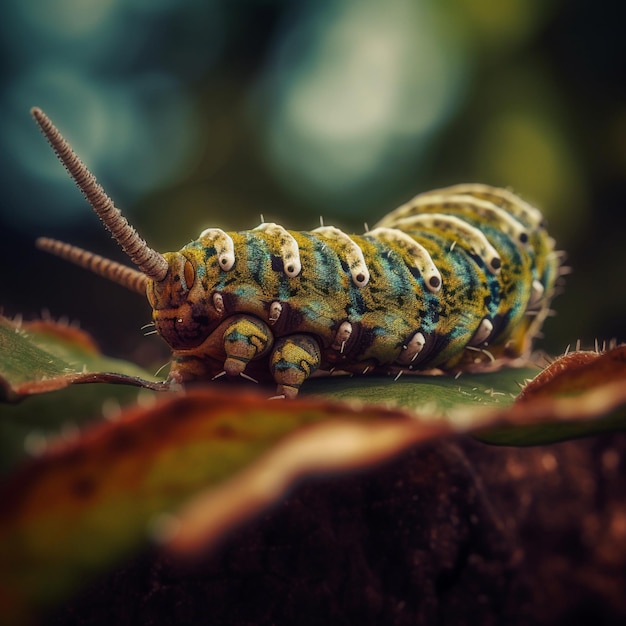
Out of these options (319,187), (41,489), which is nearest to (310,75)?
(319,187)

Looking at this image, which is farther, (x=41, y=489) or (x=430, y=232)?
(x=430, y=232)

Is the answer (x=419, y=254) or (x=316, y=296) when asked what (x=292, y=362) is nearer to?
(x=316, y=296)

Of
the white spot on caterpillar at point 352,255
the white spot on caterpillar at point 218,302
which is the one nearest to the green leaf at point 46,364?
the white spot on caterpillar at point 218,302

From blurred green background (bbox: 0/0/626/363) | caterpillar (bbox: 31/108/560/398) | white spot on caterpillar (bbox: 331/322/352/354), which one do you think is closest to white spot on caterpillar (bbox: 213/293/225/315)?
caterpillar (bbox: 31/108/560/398)

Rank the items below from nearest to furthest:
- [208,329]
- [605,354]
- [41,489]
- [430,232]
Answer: [41,489] → [605,354] → [208,329] → [430,232]

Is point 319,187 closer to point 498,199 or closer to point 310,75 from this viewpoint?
point 310,75

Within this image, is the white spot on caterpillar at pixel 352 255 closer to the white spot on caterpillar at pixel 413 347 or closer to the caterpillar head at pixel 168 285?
the white spot on caterpillar at pixel 413 347

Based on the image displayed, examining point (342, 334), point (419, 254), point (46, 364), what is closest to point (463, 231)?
point (419, 254)
